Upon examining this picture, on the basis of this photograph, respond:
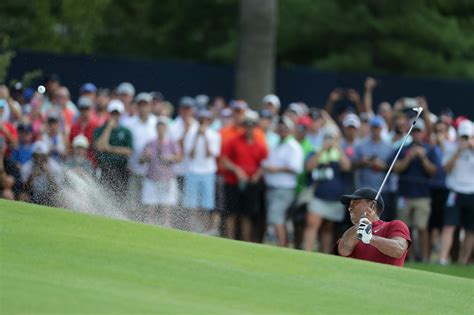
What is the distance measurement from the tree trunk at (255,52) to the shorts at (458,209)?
7.29 meters

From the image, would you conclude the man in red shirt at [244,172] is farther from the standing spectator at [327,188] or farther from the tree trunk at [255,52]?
the tree trunk at [255,52]

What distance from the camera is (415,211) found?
17938 mm

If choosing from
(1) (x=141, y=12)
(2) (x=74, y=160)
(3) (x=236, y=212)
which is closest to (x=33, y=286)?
(2) (x=74, y=160)

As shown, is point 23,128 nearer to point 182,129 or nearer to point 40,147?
point 40,147

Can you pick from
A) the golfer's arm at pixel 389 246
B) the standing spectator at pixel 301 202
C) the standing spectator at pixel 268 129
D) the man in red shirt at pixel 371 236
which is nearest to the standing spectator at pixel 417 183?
the standing spectator at pixel 301 202

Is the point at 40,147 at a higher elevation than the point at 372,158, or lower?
lower

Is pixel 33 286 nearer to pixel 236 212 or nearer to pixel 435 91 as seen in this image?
pixel 236 212

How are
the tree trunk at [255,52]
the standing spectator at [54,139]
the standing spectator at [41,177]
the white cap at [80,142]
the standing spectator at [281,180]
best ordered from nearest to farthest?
1. the standing spectator at [41,177]
2. the white cap at [80,142]
3. the standing spectator at [54,139]
4. the standing spectator at [281,180]
5. the tree trunk at [255,52]

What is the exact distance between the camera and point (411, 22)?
31656 millimetres

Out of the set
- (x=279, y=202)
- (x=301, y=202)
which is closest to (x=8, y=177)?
(x=279, y=202)

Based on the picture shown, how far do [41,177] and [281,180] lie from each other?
3285 mm

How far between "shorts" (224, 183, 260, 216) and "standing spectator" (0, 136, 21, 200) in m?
2.89

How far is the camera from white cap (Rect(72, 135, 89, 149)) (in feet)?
53.5

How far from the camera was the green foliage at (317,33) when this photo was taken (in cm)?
3164
